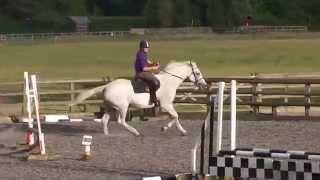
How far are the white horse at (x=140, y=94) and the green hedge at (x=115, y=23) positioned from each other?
92949mm

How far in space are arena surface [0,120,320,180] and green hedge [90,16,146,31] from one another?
91.4 metres

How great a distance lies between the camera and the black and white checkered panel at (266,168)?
7988mm

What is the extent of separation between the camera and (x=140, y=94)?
1752cm

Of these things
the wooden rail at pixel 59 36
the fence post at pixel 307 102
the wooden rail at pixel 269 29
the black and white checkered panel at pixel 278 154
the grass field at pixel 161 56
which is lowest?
the black and white checkered panel at pixel 278 154

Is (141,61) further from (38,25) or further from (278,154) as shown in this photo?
(38,25)

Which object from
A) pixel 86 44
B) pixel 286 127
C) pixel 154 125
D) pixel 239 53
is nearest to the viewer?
pixel 286 127

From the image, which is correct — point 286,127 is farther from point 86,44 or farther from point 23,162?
point 86,44

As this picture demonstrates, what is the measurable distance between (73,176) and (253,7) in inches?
3953

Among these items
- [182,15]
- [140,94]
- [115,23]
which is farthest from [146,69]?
[115,23]

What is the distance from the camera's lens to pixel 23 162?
13.9 meters

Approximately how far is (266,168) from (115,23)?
357 feet

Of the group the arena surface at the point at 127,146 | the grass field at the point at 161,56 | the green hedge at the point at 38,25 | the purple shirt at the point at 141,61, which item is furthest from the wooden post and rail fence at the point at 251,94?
the green hedge at the point at 38,25

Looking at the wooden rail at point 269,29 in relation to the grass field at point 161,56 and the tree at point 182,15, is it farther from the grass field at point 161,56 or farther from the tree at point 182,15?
→ the grass field at point 161,56

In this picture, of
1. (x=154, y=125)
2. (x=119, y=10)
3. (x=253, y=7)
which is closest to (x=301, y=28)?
(x=253, y=7)
